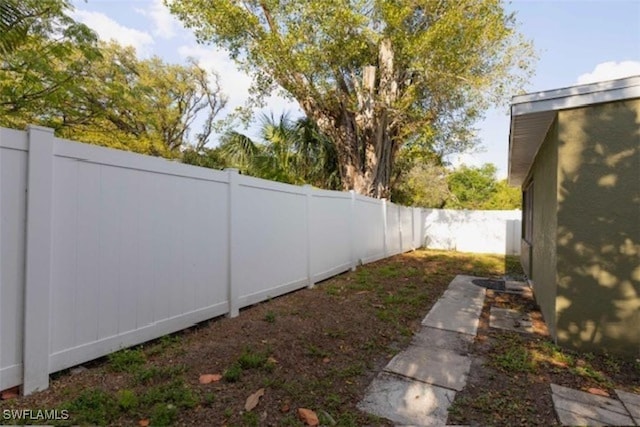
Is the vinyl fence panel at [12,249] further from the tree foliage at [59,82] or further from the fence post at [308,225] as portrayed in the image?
the fence post at [308,225]

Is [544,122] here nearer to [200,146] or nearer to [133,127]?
[133,127]

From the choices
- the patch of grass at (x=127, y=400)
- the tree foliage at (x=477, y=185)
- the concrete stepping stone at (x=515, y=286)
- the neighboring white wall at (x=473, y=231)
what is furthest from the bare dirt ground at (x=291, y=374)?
the tree foliage at (x=477, y=185)

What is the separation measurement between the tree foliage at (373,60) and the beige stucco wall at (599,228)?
18.0 ft

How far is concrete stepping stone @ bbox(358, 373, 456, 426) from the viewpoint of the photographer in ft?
7.47

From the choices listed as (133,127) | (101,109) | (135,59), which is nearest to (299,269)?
(101,109)

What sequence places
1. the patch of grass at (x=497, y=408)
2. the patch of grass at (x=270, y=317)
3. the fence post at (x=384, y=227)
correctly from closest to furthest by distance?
the patch of grass at (x=497, y=408), the patch of grass at (x=270, y=317), the fence post at (x=384, y=227)

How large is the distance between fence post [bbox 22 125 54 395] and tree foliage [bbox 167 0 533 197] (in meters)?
7.03

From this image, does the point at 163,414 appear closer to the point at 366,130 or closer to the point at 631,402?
the point at 631,402

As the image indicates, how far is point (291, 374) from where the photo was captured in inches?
108

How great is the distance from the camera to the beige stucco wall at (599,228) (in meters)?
3.28

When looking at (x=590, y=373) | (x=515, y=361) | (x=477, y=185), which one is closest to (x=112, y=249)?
(x=515, y=361)

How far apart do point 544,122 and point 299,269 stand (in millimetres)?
3990

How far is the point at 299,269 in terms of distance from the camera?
5.46 meters

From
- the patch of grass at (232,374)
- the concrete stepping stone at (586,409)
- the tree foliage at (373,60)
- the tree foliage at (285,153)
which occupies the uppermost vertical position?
the tree foliage at (373,60)
